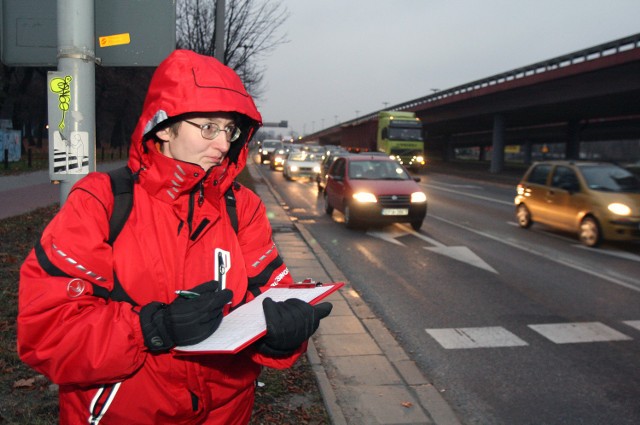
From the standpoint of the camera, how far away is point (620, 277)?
8.96 metres

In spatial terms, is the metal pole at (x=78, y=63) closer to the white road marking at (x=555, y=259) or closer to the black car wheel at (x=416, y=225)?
the white road marking at (x=555, y=259)

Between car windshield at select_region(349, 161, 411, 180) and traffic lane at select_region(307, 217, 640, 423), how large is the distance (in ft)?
13.1

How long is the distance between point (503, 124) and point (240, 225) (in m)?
48.2

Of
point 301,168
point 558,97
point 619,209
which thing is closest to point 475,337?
point 619,209

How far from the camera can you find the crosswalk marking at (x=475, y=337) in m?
5.98

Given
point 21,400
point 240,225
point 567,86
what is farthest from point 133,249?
point 567,86

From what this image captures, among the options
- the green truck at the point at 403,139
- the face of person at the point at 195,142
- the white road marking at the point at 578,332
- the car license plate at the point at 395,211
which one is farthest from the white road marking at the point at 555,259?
Result: the green truck at the point at 403,139

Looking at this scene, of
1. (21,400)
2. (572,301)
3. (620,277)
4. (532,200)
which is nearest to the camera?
(21,400)

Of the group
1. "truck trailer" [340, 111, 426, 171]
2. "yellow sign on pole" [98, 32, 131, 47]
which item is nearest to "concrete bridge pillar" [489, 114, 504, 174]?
Answer: "truck trailer" [340, 111, 426, 171]

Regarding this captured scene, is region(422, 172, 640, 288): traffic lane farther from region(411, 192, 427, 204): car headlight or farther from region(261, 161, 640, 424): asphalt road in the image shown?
region(411, 192, 427, 204): car headlight

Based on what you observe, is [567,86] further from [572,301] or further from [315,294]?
[315,294]

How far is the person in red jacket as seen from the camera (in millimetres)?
1718

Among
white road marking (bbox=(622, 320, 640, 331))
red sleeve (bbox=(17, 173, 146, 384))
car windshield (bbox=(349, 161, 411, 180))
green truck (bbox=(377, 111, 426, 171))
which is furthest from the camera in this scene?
green truck (bbox=(377, 111, 426, 171))

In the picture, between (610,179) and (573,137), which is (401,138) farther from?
(610,179)
